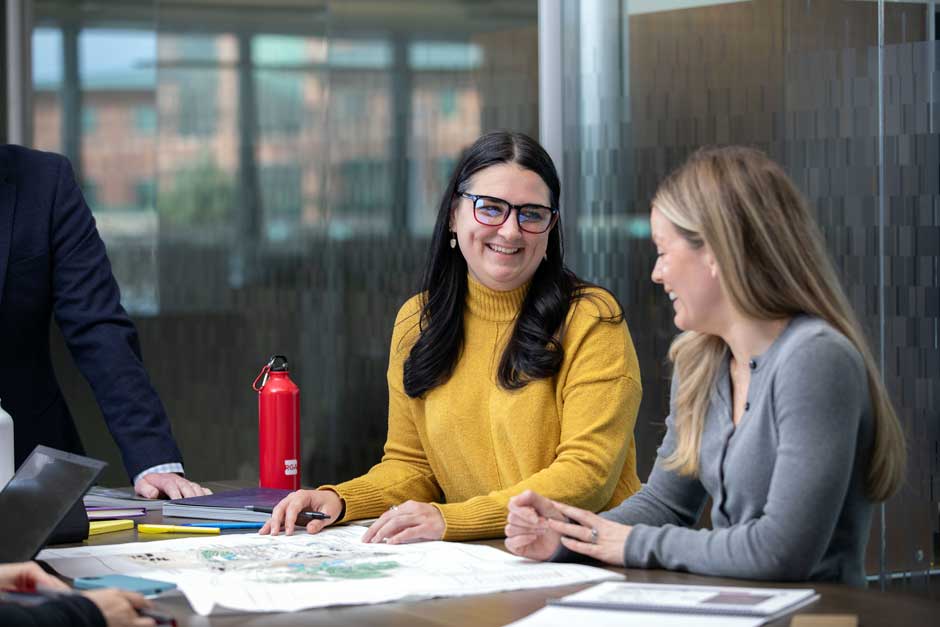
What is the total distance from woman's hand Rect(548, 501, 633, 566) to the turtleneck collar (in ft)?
2.24

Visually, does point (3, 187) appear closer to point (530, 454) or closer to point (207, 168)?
point (530, 454)

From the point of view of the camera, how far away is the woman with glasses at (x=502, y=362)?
218 cm

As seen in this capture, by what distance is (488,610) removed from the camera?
4.78ft

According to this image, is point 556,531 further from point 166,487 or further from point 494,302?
point 166,487

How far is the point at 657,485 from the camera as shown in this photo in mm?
1891

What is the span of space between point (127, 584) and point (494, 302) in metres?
1.04

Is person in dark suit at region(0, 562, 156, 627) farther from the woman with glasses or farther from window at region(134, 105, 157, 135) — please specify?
window at region(134, 105, 157, 135)

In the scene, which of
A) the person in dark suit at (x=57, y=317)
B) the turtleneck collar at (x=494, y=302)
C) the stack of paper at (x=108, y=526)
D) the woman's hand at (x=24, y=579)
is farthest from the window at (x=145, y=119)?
the woman's hand at (x=24, y=579)

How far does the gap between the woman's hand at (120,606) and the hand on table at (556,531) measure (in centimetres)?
55

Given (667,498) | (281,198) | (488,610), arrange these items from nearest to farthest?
(488,610), (667,498), (281,198)

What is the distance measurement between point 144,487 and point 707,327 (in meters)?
1.17

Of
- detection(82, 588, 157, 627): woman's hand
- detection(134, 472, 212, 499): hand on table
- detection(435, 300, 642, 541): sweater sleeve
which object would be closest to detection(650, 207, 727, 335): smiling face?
detection(435, 300, 642, 541): sweater sleeve

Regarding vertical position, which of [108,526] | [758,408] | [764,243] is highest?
[764,243]

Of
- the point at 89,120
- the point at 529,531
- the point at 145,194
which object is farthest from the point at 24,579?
the point at 89,120
